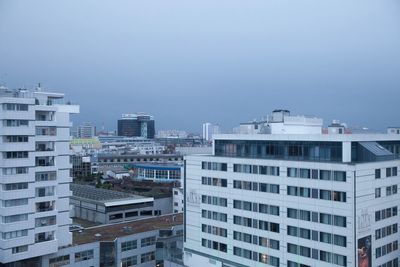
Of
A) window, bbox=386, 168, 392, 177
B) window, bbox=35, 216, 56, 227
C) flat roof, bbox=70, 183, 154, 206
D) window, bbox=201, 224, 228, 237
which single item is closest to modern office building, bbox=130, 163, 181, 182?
flat roof, bbox=70, 183, 154, 206

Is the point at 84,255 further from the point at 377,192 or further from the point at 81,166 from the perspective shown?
the point at 81,166

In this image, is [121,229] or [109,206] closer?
[121,229]

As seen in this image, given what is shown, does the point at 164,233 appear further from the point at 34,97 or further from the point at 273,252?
the point at 34,97

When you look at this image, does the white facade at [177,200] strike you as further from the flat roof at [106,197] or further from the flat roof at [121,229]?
the flat roof at [121,229]

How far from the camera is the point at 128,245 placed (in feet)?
121

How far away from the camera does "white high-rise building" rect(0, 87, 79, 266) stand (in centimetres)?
2995

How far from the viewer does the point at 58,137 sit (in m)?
33.7

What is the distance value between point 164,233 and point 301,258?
16.2 m

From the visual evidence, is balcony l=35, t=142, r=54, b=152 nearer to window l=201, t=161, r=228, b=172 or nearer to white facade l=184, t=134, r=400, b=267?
white facade l=184, t=134, r=400, b=267

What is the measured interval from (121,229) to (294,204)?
19.6 m

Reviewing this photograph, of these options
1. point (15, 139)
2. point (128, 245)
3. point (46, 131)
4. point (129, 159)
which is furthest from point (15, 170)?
point (129, 159)

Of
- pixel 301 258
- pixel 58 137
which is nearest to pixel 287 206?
pixel 301 258

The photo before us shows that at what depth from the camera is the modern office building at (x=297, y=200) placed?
2472cm

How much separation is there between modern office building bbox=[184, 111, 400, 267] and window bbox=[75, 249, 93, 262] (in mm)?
9217
